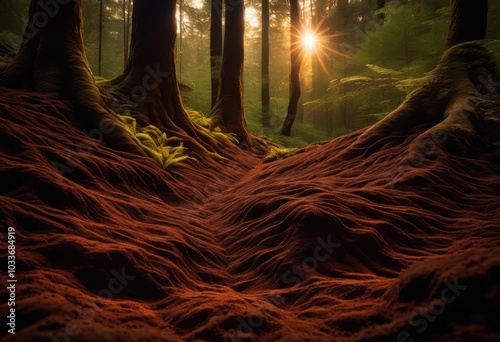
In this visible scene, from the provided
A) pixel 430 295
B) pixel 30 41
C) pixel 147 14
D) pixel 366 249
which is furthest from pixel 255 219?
pixel 147 14

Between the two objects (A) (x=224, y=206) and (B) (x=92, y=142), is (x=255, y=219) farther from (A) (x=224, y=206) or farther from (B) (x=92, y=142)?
(B) (x=92, y=142)

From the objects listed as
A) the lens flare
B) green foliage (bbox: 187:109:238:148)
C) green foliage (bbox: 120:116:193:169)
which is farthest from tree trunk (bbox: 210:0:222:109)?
green foliage (bbox: 120:116:193:169)

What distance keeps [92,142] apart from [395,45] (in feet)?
50.1

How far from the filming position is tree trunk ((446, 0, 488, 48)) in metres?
5.49

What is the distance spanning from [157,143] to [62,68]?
2.42 meters

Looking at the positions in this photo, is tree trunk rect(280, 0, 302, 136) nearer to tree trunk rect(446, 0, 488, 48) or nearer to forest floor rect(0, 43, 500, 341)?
tree trunk rect(446, 0, 488, 48)

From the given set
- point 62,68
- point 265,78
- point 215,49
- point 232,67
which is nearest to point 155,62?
point 62,68

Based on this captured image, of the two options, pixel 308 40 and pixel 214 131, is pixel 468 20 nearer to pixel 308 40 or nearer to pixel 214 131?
pixel 214 131

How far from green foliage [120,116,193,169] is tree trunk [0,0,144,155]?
1.01 feet

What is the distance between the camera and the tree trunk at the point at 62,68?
5.34 meters

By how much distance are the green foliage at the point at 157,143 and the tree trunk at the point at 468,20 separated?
6.04 metres

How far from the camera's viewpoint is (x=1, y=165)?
288 cm

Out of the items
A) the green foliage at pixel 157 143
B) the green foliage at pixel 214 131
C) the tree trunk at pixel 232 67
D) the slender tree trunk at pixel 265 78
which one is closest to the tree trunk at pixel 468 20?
the green foliage at pixel 157 143

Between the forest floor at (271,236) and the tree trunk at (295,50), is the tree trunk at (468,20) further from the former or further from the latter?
the tree trunk at (295,50)
